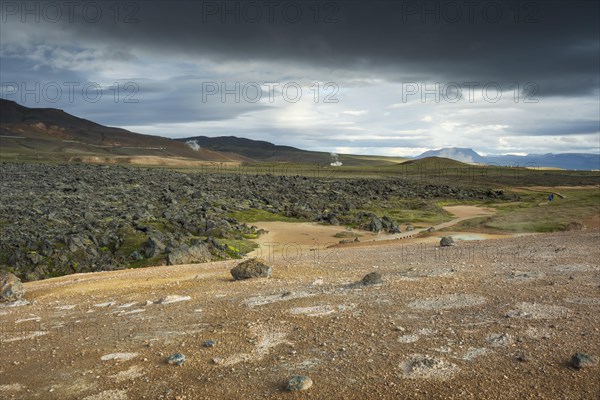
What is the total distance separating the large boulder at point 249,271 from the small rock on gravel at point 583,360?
10.7m

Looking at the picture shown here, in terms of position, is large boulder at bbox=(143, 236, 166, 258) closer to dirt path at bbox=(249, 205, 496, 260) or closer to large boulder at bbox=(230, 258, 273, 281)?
dirt path at bbox=(249, 205, 496, 260)

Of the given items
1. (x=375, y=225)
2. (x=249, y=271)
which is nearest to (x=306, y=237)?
(x=375, y=225)

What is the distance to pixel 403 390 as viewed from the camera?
29.6ft

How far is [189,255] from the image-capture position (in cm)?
2683

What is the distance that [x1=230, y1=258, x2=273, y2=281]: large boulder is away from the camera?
18.2m

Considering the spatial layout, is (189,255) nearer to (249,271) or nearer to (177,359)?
(249,271)

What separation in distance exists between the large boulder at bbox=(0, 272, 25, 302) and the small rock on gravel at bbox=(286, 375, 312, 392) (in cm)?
1226

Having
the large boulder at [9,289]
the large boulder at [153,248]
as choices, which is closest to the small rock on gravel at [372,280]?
the large boulder at [9,289]

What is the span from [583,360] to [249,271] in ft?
36.4

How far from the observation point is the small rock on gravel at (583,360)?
9.39 meters

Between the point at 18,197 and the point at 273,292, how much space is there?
4142 centimetres


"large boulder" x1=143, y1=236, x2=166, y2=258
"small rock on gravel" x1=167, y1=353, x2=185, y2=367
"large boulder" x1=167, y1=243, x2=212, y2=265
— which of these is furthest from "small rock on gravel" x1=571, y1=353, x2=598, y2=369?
Answer: "large boulder" x1=143, y1=236, x2=166, y2=258

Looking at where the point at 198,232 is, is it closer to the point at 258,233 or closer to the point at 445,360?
the point at 258,233

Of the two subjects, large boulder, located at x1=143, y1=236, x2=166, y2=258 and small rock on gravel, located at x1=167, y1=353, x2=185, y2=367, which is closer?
small rock on gravel, located at x1=167, y1=353, x2=185, y2=367
